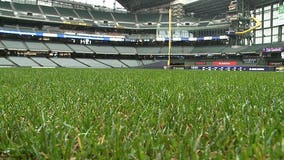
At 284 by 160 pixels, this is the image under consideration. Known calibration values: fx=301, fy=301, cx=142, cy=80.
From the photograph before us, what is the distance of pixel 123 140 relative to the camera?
1229mm

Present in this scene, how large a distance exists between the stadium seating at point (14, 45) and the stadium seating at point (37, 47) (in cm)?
100

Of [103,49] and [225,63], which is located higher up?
[103,49]

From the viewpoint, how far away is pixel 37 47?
53.8m

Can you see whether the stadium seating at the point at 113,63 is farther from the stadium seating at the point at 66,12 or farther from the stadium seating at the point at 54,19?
the stadium seating at the point at 66,12

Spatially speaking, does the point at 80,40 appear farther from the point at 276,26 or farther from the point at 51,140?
the point at 51,140

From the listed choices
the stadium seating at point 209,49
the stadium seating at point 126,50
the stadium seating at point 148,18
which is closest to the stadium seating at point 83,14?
the stadium seating at point 126,50

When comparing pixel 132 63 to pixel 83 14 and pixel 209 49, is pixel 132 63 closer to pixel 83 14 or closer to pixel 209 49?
pixel 83 14

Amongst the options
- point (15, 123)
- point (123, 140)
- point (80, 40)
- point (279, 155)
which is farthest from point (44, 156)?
point (80, 40)

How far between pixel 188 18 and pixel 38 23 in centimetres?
3008

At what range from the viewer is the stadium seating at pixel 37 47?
52812 mm

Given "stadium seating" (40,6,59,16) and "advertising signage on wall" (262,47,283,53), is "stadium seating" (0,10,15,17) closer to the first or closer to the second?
"stadium seating" (40,6,59,16)

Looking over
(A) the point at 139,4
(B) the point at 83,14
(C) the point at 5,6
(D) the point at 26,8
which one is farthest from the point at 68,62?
(A) the point at 139,4

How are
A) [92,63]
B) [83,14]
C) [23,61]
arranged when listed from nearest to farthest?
[23,61] < [92,63] < [83,14]

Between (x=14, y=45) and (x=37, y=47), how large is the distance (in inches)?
160
